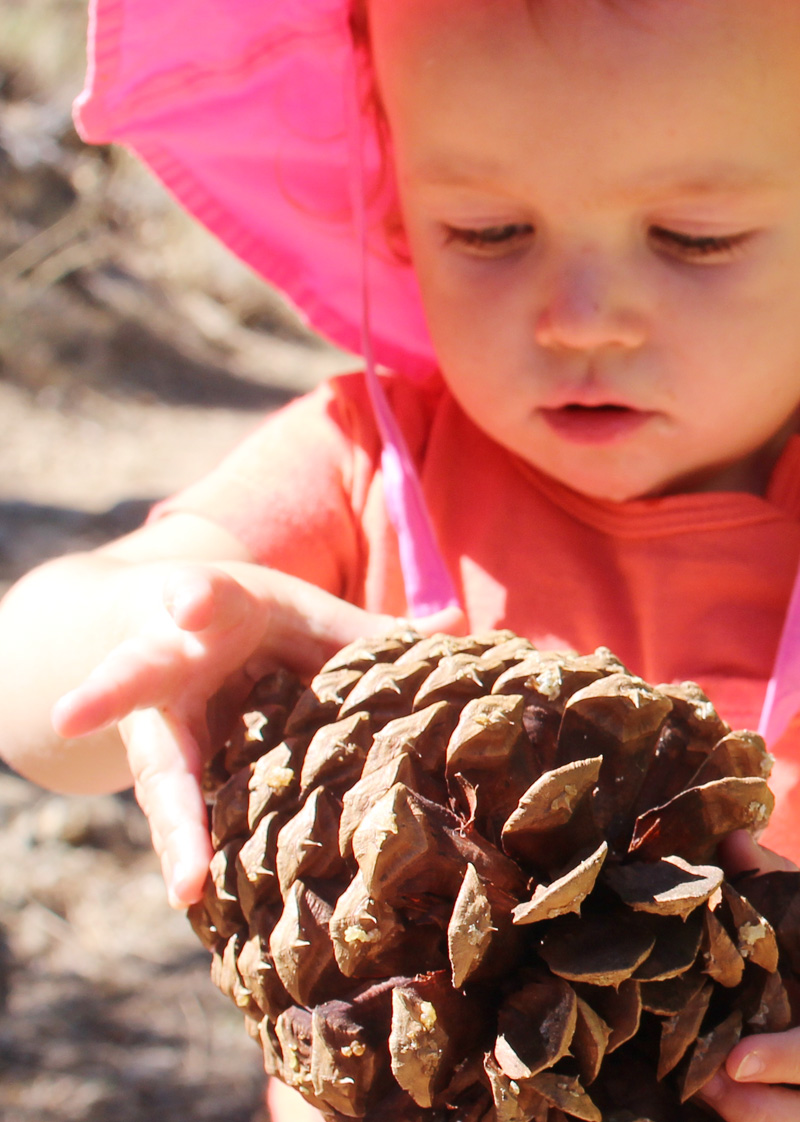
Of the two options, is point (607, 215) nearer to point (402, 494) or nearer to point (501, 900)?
point (402, 494)

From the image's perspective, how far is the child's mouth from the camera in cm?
92

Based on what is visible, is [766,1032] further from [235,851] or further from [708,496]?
[708,496]

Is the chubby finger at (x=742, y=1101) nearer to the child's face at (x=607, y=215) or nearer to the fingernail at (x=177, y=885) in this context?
the fingernail at (x=177, y=885)

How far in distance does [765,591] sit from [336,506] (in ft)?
1.31

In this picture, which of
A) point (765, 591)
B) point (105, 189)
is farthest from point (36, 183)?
point (765, 591)

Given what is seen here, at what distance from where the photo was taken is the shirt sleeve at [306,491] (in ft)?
3.35

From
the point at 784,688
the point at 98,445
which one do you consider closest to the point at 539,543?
the point at 784,688

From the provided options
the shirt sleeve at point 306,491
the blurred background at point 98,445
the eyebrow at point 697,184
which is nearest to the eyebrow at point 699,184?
the eyebrow at point 697,184

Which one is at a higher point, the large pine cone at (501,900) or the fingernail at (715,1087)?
the large pine cone at (501,900)

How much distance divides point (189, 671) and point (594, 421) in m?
0.43

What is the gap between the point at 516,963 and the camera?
1.74ft

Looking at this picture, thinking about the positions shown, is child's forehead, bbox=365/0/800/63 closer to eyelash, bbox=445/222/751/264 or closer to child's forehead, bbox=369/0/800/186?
child's forehead, bbox=369/0/800/186

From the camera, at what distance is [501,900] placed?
52cm

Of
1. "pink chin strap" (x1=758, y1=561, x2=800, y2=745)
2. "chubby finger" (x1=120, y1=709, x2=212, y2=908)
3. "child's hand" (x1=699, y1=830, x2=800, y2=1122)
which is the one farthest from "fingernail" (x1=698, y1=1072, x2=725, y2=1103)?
"pink chin strap" (x1=758, y1=561, x2=800, y2=745)
